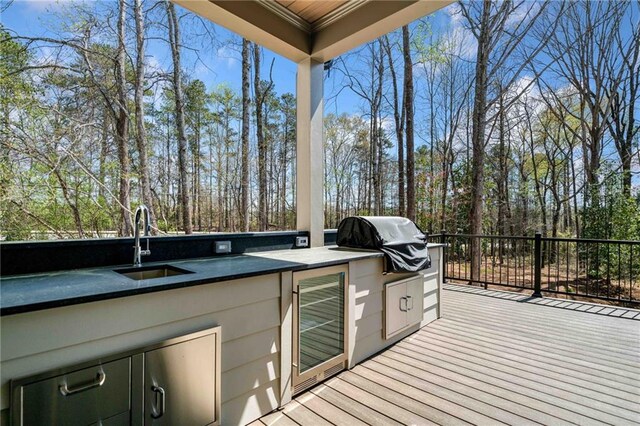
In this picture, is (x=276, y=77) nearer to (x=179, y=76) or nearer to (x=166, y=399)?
(x=179, y=76)

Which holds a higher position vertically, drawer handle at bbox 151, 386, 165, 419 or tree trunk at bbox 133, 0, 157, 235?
tree trunk at bbox 133, 0, 157, 235

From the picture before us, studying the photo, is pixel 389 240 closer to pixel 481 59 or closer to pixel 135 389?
pixel 135 389

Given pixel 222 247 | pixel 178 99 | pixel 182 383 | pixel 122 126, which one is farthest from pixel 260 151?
pixel 182 383

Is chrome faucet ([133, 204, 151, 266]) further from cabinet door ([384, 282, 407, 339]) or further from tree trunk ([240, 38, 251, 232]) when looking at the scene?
tree trunk ([240, 38, 251, 232])

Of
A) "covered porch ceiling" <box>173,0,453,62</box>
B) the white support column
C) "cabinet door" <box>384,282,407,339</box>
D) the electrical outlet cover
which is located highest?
"covered porch ceiling" <box>173,0,453,62</box>

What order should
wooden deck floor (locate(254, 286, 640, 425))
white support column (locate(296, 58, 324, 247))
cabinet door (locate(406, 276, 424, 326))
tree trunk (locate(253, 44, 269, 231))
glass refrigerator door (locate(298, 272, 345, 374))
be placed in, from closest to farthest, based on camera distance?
wooden deck floor (locate(254, 286, 640, 425)) → glass refrigerator door (locate(298, 272, 345, 374)) → cabinet door (locate(406, 276, 424, 326)) → white support column (locate(296, 58, 324, 247)) → tree trunk (locate(253, 44, 269, 231))

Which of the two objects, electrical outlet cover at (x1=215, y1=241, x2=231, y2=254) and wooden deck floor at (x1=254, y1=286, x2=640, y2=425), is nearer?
wooden deck floor at (x1=254, y1=286, x2=640, y2=425)

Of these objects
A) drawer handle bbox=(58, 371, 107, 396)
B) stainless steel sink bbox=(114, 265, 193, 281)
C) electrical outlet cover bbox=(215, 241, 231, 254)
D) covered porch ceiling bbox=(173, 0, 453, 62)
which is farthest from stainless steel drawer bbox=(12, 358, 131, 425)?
covered porch ceiling bbox=(173, 0, 453, 62)

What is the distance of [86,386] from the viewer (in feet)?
3.92

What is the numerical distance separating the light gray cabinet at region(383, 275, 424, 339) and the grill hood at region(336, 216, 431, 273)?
18cm

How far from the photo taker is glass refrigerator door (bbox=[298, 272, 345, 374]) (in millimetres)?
2197

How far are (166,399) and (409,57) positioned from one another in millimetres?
7448

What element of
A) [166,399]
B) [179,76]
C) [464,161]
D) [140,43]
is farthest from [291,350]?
[464,161]

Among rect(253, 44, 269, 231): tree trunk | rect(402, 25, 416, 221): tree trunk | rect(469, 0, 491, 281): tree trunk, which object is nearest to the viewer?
rect(253, 44, 269, 231): tree trunk
